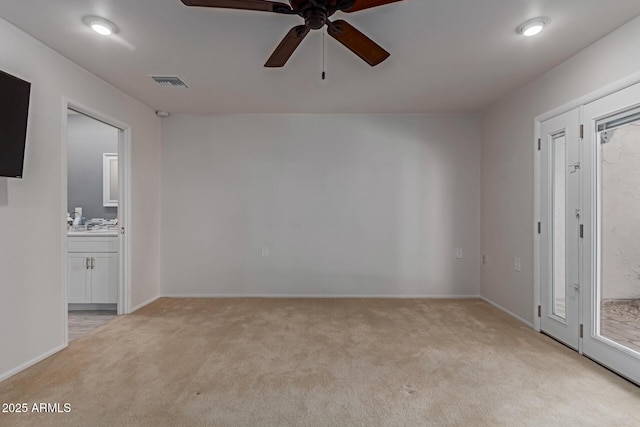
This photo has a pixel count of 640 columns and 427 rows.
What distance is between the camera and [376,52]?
200cm

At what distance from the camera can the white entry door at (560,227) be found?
2.70 m

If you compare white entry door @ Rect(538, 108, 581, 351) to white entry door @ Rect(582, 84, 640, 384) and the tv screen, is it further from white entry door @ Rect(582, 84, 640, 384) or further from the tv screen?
the tv screen

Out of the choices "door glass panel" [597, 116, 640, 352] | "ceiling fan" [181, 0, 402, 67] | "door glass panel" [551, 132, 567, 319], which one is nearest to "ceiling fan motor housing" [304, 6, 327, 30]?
"ceiling fan" [181, 0, 402, 67]

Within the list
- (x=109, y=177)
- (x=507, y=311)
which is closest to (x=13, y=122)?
(x=109, y=177)

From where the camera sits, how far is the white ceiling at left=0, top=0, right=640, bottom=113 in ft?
6.84

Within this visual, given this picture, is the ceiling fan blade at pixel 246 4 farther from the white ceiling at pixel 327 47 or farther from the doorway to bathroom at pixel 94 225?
the doorway to bathroom at pixel 94 225

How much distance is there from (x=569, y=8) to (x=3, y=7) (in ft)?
11.8

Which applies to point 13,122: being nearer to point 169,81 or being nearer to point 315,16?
point 169,81

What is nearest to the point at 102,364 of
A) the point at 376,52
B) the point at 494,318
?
the point at 376,52

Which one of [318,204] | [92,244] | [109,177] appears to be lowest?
[92,244]

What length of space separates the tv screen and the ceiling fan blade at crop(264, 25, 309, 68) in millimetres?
1695

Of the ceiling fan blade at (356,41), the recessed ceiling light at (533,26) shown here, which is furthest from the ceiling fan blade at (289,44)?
the recessed ceiling light at (533,26)

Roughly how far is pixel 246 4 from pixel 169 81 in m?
2.03

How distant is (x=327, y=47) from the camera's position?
2.55m
